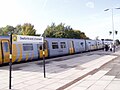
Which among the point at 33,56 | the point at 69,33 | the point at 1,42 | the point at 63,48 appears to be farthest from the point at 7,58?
the point at 69,33

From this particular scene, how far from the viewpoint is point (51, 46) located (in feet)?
92.3

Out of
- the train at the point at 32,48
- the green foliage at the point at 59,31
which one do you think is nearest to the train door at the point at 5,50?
the train at the point at 32,48

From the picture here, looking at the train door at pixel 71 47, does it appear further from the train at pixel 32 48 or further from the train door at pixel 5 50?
the train door at pixel 5 50

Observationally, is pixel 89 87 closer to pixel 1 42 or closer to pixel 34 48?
pixel 1 42

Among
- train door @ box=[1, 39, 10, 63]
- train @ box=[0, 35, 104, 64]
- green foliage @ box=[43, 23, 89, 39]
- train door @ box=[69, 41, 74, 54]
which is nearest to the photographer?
train door @ box=[1, 39, 10, 63]

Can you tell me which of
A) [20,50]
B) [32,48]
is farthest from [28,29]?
[20,50]

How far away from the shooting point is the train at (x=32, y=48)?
62.1 ft

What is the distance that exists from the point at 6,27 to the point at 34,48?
7522 cm

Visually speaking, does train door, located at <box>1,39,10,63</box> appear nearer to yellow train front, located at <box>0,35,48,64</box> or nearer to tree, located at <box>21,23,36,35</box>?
yellow train front, located at <box>0,35,48,64</box>

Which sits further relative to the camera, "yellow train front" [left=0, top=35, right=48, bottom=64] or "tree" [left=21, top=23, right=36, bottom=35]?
"tree" [left=21, top=23, right=36, bottom=35]

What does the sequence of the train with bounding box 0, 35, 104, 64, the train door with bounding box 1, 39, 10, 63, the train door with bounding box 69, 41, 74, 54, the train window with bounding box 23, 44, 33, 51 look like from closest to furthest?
the train door with bounding box 1, 39, 10, 63 → the train with bounding box 0, 35, 104, 64 → the train window with bounding box 23, 44, 33, 51 → the train door with bounding box 69, 41, 74, 54

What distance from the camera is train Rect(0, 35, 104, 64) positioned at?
18938mm

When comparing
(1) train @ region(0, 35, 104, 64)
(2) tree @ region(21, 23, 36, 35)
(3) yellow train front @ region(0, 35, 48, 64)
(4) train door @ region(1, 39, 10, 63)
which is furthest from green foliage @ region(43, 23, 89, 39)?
(4) train door @ region(1, 39, 10, 63)

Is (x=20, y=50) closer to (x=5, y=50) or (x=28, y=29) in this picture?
(x=5, y=50)
